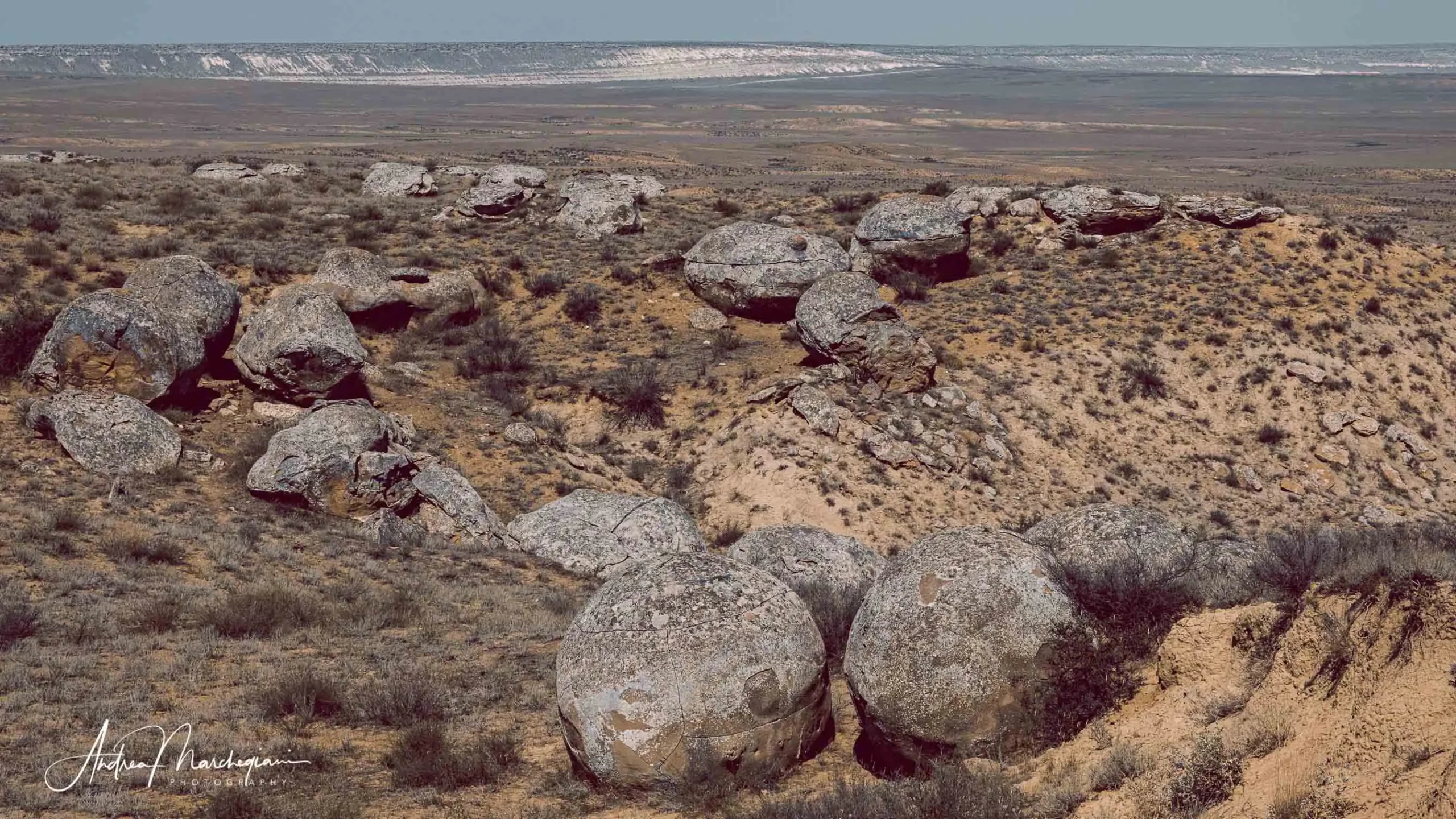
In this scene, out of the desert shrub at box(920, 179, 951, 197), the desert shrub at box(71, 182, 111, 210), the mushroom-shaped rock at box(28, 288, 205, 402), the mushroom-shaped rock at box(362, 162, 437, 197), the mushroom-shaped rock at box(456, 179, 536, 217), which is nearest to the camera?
the mushroom-shaped rock at box(28, 288, 205, 402)

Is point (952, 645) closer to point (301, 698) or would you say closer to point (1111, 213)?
point (301, 698)

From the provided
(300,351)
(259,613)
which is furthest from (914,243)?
(259,613)

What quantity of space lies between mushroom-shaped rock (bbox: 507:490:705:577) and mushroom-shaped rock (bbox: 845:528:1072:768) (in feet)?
26.3

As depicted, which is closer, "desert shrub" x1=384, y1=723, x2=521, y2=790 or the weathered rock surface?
"desert shrub" x1=384, y1=723, x2=521, y2=790

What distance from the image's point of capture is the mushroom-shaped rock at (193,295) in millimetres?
22094

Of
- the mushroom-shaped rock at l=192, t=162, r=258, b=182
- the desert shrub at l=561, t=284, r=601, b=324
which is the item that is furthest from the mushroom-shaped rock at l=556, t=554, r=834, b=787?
the mushroom-shaped rock at l=192, t=162, r=258, b=182

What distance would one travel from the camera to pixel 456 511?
18.8 meters

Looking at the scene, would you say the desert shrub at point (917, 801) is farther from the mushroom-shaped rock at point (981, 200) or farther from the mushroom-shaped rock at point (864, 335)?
the mushroom-shaped rock at point (981, 200)

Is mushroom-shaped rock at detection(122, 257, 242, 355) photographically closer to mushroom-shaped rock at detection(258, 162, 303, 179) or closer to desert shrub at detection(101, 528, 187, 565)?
desert shrub at detection(101, 528, 187, 565)

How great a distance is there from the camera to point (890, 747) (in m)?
9.63

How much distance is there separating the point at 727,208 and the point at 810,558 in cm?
2398

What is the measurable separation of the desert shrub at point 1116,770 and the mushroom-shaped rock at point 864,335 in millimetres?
15973

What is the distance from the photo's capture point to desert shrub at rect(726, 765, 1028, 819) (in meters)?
7.99

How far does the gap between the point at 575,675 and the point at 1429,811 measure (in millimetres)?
6084
